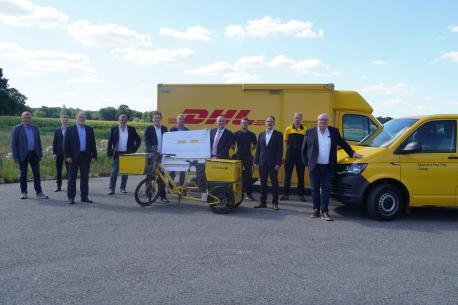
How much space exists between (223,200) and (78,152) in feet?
11.1

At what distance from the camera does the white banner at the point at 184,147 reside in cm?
837

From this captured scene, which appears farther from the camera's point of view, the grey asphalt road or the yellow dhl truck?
the yellow dhl truck

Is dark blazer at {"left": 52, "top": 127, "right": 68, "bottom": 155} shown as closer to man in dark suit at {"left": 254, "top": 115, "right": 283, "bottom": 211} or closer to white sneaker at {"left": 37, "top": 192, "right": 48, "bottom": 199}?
white sneaker at {"left": 37, "top": 192, "right": 48, "bottom": 199}

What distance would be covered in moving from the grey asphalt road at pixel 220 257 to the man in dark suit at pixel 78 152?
2.05ft

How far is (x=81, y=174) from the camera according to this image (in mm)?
8727

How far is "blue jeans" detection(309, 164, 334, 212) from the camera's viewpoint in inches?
291

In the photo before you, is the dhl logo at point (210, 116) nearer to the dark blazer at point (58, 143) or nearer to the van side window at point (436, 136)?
the dark blazer at point (58, 143)

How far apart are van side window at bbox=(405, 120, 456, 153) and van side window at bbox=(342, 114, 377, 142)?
2525 millimetres

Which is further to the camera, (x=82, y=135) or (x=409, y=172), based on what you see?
(x=82, y=135)

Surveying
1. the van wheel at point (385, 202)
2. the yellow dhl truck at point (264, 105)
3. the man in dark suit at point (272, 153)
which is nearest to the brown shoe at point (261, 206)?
the man in dark suit at point (272, 153)

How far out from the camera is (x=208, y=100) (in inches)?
409

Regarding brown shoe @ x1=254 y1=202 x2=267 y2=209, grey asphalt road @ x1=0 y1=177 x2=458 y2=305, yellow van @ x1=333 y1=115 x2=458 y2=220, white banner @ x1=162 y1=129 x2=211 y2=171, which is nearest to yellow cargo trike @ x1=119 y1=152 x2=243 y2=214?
white banner @ x1=162 y1=129 x2=211 y2=171

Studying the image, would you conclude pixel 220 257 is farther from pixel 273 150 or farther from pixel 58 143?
pixel 58 143

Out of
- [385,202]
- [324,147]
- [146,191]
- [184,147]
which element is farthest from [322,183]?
[146,191]
